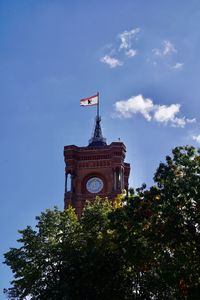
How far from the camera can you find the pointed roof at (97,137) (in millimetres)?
64250

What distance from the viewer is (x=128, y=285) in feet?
91.5

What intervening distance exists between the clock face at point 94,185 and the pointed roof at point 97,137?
4.65m

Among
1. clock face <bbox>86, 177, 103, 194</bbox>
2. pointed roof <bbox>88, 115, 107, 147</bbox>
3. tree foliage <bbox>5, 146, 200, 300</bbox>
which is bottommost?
tree foliage <bbox>5, 146, 200, 300</bbox>

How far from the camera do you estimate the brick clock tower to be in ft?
198

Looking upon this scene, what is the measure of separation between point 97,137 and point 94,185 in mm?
7123

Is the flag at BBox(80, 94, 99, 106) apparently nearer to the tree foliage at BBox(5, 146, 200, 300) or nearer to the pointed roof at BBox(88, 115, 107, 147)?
the pointed roof at BBox(88, 115, 107, 147)

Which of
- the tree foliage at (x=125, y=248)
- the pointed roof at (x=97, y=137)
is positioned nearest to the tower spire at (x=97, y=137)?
the pointed roof at (x=97, y=137)

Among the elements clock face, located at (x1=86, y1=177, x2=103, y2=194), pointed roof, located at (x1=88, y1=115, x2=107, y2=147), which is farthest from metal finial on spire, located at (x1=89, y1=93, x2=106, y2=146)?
clock face, located at (x1=86, y1=177, x2=103, y2=194)

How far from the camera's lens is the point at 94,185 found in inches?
2421

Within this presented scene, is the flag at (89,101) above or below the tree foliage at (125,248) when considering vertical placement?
above

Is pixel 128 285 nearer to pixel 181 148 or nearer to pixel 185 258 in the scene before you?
pixel 185 258

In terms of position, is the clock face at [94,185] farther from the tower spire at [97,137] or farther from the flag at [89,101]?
the flag at [89,101]

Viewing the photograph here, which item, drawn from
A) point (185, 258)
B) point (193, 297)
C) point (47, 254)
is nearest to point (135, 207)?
point (185, 258)

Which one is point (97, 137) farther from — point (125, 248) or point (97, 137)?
point (125, 248)
